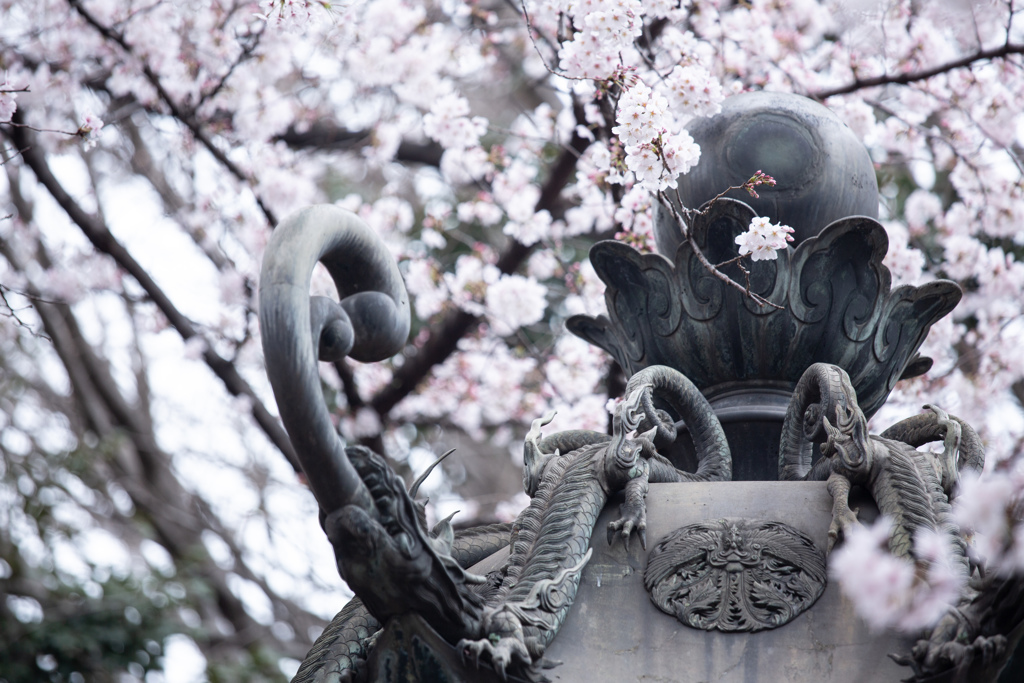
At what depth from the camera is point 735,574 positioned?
2291mm

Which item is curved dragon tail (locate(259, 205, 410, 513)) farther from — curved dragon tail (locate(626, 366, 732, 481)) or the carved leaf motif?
the carved leaf motif

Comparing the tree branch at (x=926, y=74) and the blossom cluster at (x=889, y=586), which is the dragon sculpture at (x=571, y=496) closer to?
the blossom cluster at (x=889, y=586)

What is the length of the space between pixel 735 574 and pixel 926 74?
4609 mm

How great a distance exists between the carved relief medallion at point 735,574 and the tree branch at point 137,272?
449 cm

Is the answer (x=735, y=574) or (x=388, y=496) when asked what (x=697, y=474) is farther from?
(x=388, y=496)

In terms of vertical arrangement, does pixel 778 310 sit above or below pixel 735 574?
above

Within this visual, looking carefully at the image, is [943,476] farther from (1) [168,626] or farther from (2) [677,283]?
(1) [168,626]

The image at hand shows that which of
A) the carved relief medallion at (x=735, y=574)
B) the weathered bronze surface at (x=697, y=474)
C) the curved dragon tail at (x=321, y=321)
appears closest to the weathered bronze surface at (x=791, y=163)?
the weathered bronze surface at (x=697, y=474)

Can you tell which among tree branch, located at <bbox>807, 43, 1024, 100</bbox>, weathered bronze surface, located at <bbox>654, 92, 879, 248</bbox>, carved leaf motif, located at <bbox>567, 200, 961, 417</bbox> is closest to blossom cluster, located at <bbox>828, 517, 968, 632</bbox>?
carved leaf motif, located at <bbox>567, 200, 961, 417</bbox>

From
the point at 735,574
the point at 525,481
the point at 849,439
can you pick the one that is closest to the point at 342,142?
the point at 525,481

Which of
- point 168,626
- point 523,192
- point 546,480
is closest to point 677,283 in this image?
point 546,480

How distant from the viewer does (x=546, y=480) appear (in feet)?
8.36

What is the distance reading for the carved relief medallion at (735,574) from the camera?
2.22m

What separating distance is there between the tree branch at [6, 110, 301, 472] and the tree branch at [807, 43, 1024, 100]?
12.9ft
